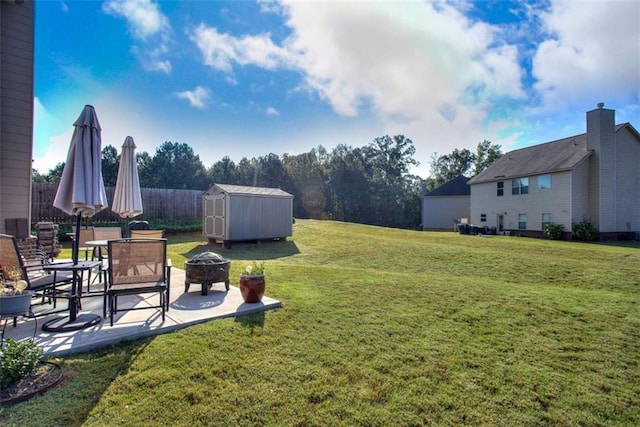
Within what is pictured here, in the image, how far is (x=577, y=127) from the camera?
71.1ft

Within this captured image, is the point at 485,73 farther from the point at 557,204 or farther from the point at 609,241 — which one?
the point at 609,241

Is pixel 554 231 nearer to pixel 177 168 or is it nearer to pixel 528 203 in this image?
pixel 528 203

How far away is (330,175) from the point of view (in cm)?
4059

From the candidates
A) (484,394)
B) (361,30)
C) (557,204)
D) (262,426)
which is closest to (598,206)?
(557,204)

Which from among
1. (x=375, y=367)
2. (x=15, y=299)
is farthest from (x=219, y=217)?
(x=375, y=367)

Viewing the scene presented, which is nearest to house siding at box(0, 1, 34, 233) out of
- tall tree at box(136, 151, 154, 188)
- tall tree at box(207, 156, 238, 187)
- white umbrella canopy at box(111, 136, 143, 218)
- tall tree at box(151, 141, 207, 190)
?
white umbrella canopy at box(111, 136, 143, 218)

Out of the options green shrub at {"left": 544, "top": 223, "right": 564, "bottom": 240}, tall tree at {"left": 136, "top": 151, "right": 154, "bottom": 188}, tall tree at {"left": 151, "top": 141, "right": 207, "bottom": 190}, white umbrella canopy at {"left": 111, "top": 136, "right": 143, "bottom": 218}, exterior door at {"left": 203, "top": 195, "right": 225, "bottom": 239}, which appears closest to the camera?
white umbrella canopy at {"left": 111, "top": 136, "right": 143, "bottom": 218}

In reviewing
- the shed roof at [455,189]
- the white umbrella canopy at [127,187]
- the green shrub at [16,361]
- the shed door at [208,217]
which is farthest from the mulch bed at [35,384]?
the shed roof at [455,189]

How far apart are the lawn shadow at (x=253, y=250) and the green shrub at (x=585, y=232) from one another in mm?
16552

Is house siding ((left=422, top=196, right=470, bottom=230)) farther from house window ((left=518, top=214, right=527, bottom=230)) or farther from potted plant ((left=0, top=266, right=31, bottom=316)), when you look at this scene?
potted plant ((left=0, top=266, right=31, bottom=316))

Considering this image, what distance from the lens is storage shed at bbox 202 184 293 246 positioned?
1302 cm

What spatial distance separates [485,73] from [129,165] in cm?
1172

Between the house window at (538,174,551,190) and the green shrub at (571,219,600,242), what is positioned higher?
the house window at (538,174,551,190)

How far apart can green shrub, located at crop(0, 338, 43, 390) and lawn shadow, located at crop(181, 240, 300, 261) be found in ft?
25.8
